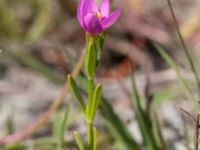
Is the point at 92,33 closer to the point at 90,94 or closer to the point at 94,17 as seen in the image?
the point at 94,17

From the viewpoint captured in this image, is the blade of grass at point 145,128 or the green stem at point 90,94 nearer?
the green stem at point 90,94

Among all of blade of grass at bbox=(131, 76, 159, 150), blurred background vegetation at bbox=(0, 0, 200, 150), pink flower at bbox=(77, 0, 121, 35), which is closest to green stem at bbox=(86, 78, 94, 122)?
pink flower at bbox=(77, 0, 121, 35)

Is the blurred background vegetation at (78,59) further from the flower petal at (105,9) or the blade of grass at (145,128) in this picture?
the flower petal at (105,9)

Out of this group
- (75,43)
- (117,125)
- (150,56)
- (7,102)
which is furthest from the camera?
(75,43)

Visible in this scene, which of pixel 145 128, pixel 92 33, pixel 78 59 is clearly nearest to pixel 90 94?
pixel 92 33

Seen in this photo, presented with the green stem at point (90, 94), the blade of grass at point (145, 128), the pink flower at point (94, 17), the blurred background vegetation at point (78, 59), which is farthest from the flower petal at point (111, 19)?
the blurred background vegetation at point (78, 59)

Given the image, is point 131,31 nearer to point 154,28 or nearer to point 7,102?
point 154,28

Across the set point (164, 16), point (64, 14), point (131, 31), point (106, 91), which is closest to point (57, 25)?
point (64, 14)
